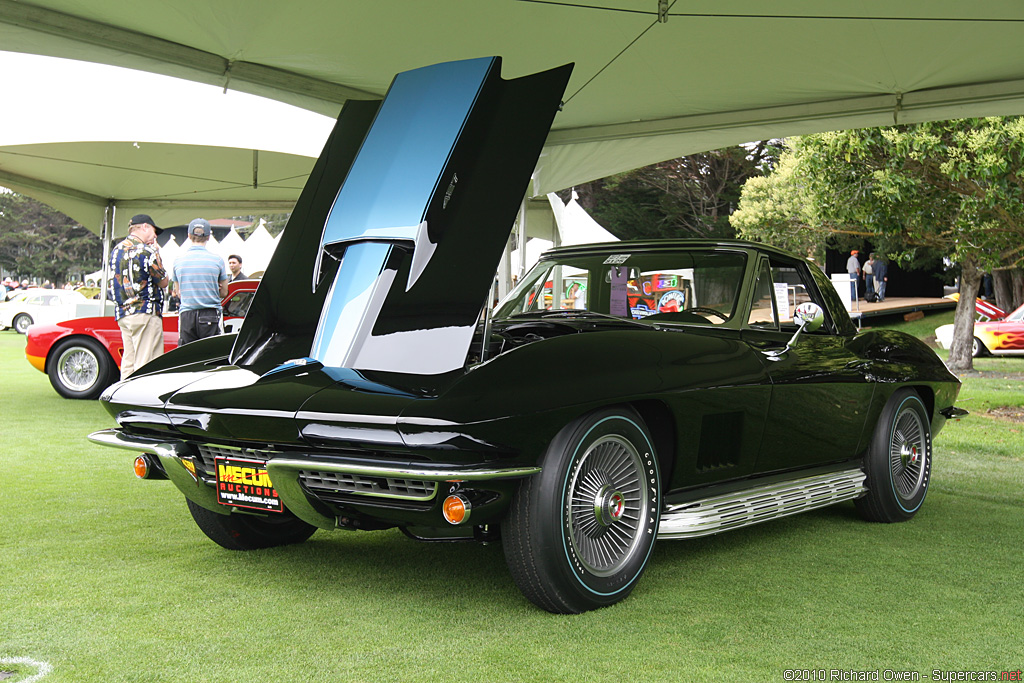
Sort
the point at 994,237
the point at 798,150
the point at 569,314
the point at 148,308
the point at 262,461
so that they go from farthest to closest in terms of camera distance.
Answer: the point at 798,150
the point at 994,237
the point at 148,308
the point at 569,314
the point at 262,461

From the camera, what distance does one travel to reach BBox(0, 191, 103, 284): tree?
59.7 meters

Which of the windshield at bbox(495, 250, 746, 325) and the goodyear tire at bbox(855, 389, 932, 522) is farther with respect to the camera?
the goodyear tire at bbox(855, 389, 932, 522)

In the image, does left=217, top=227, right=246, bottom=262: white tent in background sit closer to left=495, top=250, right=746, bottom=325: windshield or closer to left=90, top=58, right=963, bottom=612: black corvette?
left=495, top=250, right=746, bottom=325: windshield

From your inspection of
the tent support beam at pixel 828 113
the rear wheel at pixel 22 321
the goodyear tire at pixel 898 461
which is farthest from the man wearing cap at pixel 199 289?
the rear wheel at pixel 22 321

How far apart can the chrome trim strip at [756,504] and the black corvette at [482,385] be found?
1cm

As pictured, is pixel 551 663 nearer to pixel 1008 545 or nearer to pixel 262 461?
pixel 262 461

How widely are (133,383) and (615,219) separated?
1281 inches

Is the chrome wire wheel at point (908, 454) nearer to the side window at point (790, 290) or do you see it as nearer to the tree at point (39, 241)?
the side window at point (790, 290)

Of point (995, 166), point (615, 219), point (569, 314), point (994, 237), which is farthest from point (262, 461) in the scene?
point (615, 219)

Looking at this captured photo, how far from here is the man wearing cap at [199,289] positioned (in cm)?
948

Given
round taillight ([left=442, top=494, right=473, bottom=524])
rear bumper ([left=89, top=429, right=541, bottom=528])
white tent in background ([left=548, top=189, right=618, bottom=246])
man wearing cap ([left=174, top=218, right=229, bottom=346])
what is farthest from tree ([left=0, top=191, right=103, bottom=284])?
round taillight ([left=442, top=494, right=473, bottom=524])

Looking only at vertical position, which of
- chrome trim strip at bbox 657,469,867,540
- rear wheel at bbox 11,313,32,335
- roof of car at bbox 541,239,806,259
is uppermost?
roof of car at bbox 541,239,806,259

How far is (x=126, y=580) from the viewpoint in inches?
148

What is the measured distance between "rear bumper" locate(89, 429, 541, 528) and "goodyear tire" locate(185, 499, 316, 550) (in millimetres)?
900
